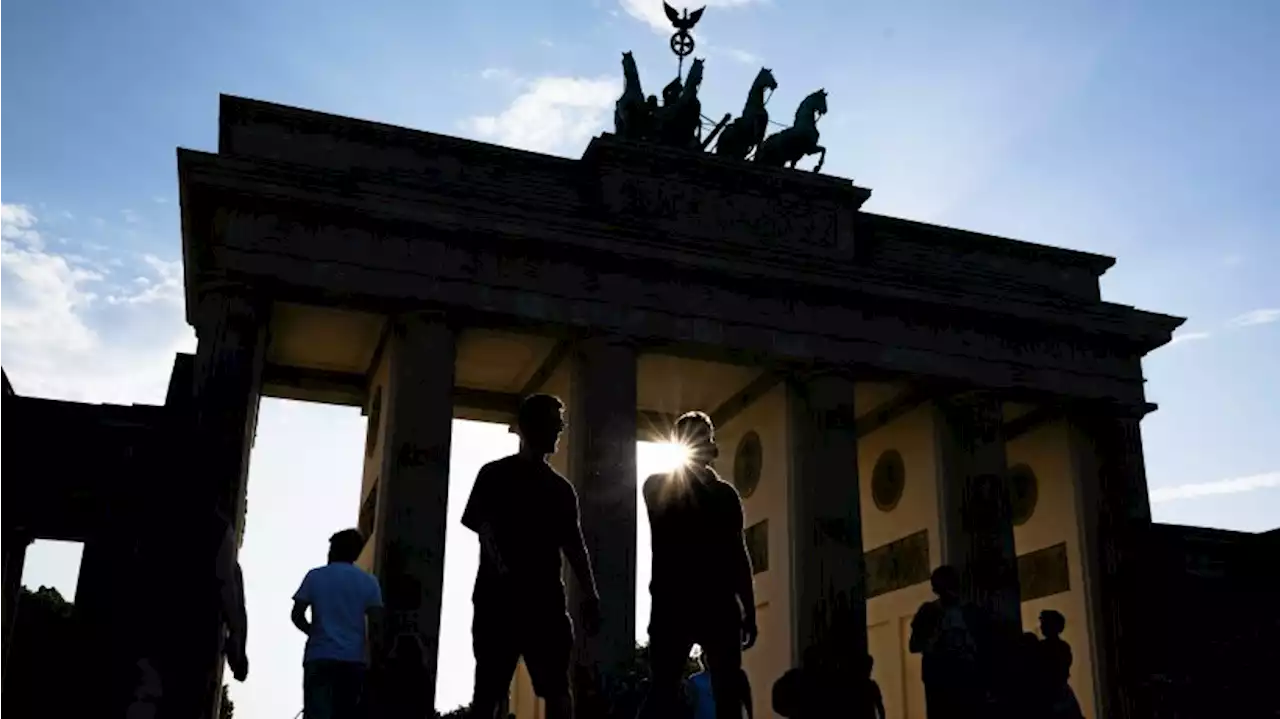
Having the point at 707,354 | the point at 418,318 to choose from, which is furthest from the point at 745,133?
the point at 418,318

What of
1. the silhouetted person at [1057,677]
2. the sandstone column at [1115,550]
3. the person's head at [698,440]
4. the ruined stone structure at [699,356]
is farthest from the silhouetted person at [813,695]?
the sandstone column at [1115,550]

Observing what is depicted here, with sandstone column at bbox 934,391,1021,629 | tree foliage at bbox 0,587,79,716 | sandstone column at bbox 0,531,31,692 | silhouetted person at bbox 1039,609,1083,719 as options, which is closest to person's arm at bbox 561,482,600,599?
silhouetted person at bbox 1039,609,1083,719

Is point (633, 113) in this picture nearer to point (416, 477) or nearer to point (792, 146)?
point (792, 146)

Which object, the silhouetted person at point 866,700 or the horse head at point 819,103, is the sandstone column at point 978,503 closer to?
the horse head at point 819,103

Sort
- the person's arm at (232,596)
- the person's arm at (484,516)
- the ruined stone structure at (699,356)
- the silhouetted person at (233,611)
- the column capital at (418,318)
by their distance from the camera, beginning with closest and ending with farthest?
the person's arm at (484,516), the silhouetted person at (233,611), the person's arm at (232,596), the ruined stone structure at (699,356), the column capital at (418,318)

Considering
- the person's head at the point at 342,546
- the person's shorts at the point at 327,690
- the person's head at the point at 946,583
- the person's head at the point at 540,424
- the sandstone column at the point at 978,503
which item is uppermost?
the sandstone column at the point at 978,503

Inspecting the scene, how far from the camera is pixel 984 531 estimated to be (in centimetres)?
2312

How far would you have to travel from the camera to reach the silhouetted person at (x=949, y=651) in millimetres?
9000

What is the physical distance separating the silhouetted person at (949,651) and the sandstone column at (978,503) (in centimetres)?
1351

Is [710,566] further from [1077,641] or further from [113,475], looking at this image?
[1077,641]

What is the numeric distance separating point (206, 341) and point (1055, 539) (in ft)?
58.9

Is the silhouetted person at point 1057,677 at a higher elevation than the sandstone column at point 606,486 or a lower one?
lower

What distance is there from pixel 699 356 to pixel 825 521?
3939mm

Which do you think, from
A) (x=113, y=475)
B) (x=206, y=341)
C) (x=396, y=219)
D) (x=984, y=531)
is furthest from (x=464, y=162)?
(x=984, y=531)
